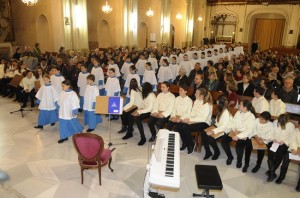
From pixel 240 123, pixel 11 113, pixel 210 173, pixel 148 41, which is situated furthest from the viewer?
pixel 148 41

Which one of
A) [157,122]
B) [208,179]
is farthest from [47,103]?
[208,179]

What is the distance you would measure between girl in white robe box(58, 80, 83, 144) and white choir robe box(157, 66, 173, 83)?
5.50m

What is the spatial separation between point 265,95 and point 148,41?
16396mm

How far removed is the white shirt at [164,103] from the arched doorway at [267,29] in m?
24.3

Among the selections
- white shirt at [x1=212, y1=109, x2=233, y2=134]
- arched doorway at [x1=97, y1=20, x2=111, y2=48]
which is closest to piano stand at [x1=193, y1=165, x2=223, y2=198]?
white shirt at [x1=212, y1=109, x2=233, y2=134]

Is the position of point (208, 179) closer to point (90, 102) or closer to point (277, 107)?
point (277, 107)

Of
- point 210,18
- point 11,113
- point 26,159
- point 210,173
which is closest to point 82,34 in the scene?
point 11,113

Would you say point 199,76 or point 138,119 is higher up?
point 199,76

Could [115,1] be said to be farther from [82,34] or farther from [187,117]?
[187,117]

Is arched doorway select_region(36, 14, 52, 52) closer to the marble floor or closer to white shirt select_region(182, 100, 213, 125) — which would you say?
the marble floor

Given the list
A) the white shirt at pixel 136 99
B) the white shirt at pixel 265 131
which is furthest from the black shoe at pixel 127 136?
the white shirt at pixel 265 131

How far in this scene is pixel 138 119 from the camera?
748 centimetres

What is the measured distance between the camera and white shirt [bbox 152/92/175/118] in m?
7.38

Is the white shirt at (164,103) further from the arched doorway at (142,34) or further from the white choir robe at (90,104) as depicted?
the arched doorway at (142,34)
